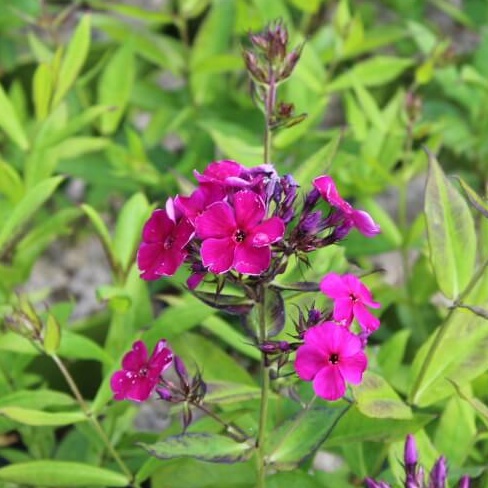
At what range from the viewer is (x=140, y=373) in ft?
3.62

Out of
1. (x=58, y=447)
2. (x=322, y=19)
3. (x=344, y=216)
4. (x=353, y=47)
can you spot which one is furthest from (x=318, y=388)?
(x=322, y=19)

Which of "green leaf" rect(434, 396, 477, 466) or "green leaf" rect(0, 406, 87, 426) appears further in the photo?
"green leaf" rect(434, 396, 477, 466)

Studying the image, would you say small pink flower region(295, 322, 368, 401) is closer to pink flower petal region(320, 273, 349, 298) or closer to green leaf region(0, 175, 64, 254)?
pink flower petal region(320, 273, 349, 298)

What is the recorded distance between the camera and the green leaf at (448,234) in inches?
49.7

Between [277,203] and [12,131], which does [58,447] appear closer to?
[12,131]

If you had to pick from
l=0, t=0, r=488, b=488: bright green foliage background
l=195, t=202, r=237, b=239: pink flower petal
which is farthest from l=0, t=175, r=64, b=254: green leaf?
l=195, t=202, r=237, b=239: pink flower petal

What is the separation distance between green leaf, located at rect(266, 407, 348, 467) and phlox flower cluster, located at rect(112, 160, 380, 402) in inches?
8.9

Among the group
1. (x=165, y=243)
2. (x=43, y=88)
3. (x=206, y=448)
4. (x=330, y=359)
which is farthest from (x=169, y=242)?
(x=43, y=88)

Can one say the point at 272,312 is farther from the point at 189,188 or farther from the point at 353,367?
the point at 189,188

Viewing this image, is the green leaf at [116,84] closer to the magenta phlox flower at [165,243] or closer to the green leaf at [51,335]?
the green leaf at [51,335]

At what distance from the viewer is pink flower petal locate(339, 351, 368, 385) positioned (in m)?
0.98

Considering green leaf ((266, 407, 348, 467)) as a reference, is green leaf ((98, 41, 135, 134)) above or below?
above

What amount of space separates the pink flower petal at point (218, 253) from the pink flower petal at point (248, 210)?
0.02m

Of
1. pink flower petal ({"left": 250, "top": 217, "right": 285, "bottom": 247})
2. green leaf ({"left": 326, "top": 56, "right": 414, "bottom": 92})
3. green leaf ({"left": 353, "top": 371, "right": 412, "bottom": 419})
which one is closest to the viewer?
pink flower petal ({"left": 250, "top": 217, "right": 285, "bottom": 247})
